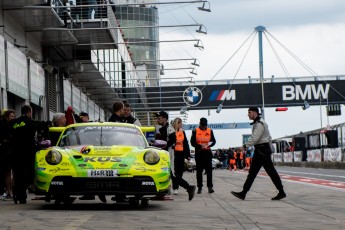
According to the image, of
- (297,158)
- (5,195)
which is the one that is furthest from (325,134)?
(5,195)

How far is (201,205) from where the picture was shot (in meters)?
13.6

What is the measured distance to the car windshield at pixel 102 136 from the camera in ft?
42.7

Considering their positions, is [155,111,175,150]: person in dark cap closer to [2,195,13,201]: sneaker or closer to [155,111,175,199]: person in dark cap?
[155,111,175,199]: person in dark cap

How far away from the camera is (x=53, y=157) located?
12062 mm

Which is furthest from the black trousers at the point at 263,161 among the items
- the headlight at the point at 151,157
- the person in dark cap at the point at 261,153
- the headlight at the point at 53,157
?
the headlight at the point at 53,157

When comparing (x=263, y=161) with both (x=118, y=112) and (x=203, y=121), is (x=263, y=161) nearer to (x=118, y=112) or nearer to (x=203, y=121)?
(x=118, y=112)

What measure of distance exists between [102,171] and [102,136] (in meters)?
1.32

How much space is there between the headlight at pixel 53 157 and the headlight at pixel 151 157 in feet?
3.90

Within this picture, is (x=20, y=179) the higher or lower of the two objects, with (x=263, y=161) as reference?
lower

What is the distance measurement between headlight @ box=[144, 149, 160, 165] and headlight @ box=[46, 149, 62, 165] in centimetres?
119

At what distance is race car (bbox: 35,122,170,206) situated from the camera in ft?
39.0

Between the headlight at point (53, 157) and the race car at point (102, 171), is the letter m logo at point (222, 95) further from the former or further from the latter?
the headlight at point (53, 157)

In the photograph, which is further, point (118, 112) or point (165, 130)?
point (165, 130)

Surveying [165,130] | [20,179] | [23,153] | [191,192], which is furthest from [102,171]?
[165,130]
